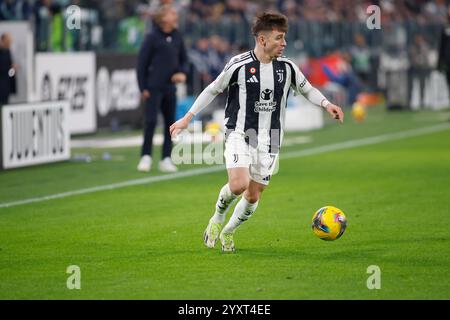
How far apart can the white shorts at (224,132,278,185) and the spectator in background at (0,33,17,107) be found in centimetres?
1179

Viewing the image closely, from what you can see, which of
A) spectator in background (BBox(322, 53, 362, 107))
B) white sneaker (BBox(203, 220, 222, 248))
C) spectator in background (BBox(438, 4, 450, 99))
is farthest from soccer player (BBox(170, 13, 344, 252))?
spectator in background (BBox(322, 53, 362, 107))

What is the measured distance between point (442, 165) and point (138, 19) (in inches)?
461

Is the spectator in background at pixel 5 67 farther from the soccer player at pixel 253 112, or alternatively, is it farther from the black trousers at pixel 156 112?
the soccer player at pixel 253 112

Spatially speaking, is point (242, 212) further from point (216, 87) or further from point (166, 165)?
point (166, 165)

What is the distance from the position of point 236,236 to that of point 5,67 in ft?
36.9

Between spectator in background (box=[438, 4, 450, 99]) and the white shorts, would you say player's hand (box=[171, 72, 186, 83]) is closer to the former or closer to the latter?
the white shorts

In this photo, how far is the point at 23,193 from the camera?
1473 centimetres

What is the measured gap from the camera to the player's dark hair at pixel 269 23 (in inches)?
392

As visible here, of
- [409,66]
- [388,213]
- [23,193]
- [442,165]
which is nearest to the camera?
[388,213]

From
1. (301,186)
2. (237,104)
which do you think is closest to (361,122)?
(301,186)

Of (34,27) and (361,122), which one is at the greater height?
(34,27)

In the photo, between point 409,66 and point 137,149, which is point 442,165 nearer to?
point 137,149

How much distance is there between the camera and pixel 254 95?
1018 centimetres

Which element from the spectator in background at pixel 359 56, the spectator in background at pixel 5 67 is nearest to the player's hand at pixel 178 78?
the spectator in background at pixel 5 67
